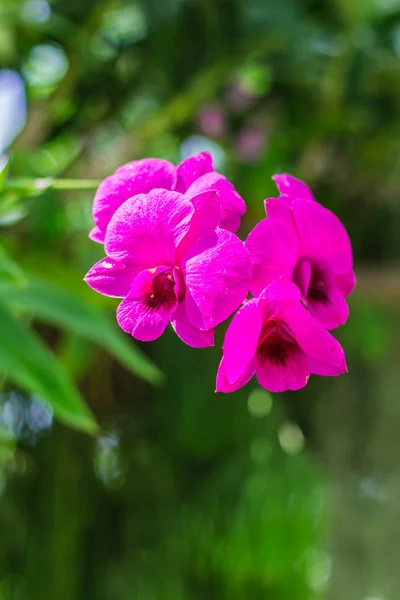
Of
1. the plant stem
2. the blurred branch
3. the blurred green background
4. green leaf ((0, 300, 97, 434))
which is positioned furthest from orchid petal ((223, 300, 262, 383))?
the blurred branch

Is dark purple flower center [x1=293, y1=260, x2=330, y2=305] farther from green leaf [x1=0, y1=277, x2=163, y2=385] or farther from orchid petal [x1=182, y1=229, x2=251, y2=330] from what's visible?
green leaf [x1=0, y1=277, x2=163, y2=385]

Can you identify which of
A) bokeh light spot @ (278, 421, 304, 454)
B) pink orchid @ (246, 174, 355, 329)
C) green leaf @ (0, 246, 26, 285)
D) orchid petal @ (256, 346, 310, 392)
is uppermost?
pink orchid @ (246, 174, 355, 329)

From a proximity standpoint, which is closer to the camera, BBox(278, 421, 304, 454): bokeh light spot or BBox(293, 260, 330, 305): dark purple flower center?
BBox(293, 260, 330, 305): dark purple flower center

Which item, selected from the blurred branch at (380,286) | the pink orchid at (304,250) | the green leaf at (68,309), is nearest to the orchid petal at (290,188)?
the pink orchid at (304,250)

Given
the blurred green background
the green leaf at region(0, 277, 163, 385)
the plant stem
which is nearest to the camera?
the plant stem

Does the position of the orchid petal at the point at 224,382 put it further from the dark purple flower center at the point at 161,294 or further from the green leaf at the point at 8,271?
the green leaf at the point at 8,271

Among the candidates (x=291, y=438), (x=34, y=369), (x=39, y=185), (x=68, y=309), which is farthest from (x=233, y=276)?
(x=291, y=438)

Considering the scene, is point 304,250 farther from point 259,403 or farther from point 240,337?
point 259,403
